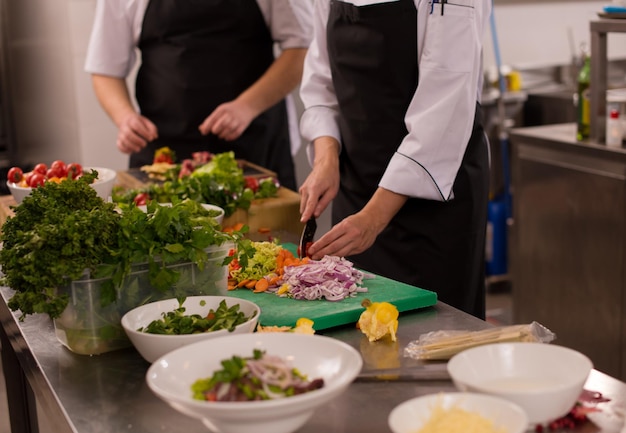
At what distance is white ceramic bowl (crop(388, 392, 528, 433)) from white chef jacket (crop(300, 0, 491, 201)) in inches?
40.7

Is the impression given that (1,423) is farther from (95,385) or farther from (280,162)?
(95,385)

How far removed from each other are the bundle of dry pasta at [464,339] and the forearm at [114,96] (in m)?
1.94

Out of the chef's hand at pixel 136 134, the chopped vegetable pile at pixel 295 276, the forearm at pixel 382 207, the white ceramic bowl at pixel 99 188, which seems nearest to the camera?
the chopped vegetable pile at pixel 295 276

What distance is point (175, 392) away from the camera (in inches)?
47.4

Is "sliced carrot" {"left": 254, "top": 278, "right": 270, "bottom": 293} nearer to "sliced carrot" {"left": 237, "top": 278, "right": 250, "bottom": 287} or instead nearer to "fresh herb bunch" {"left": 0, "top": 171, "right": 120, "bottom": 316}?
"sliced carrot" {"left": 237, "top": 278, "right": 250, "bottom": 287}

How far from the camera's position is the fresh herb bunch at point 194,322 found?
146 cm

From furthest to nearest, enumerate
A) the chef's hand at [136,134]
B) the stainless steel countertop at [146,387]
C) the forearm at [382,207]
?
the chef's hand at [136,134], the forearm at [382,207], the stainless steel countertop at [146,387]

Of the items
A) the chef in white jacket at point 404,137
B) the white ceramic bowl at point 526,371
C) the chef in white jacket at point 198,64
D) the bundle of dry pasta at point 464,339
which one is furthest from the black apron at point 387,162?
the white ceramic bowl at point 526,371

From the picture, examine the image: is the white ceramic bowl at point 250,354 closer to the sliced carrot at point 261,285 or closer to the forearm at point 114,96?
the sliced carrot at point 261,285

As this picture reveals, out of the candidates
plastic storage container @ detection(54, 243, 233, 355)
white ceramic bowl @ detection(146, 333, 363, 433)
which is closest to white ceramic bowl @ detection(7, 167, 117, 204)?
plastic storage container @ detection(54, 243, 233, 355)

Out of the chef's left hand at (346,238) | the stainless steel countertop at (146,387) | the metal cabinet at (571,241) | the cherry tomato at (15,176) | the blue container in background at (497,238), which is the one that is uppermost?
the cherry tomato at (15,176)

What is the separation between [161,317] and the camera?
154 centimetres

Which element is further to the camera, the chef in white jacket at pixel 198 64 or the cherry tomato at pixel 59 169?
the chef in white jacket at pixel 198 64

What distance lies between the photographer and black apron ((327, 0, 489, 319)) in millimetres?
2291
